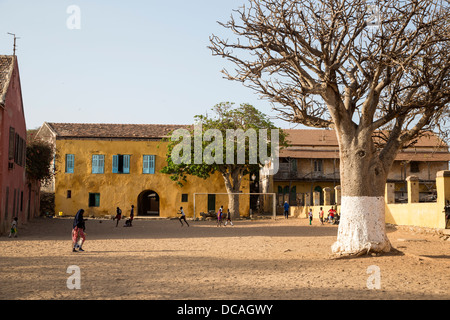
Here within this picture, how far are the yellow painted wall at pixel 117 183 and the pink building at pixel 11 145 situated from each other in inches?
457

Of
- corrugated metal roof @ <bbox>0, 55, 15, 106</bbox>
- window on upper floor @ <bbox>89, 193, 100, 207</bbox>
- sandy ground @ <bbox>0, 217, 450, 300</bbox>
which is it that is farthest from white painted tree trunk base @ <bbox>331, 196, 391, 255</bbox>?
window on upper floor @ <bbox>89, 193, 100, 207</bbox>

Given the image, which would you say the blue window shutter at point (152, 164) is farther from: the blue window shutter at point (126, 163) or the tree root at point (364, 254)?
the tree root at point (364, 254)

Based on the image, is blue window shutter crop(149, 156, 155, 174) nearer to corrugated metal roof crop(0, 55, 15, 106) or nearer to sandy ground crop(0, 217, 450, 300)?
corrugated metal roof crop(0, 55, 15, 106)

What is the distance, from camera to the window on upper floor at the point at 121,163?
3885cm

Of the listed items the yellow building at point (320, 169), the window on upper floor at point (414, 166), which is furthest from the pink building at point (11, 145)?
the window on upper floor at point (414, 166)

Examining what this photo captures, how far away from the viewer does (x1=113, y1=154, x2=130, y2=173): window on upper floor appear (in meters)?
38.9

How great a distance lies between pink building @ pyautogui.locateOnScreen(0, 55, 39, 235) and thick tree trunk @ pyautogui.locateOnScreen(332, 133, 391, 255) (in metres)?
14.4

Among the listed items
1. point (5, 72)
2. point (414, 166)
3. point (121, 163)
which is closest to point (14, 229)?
point (5, 72)

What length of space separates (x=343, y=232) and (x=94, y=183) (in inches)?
1181

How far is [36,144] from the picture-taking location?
28.9 m

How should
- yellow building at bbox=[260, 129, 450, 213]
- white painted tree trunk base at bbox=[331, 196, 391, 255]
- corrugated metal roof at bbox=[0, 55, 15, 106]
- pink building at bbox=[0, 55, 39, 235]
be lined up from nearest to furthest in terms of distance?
white painted tree trunk base at bbox=[331, 196, 391, 255], pink building at bbox=[0, 55, 39, 235], corrugated metal roof at bbox=[0, 55, 15, 106], yellow building at bbox=[260, 129, 450, 213]

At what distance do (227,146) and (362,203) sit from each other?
22.1 metres

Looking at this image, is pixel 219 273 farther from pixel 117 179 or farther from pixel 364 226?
pixel 117 179
